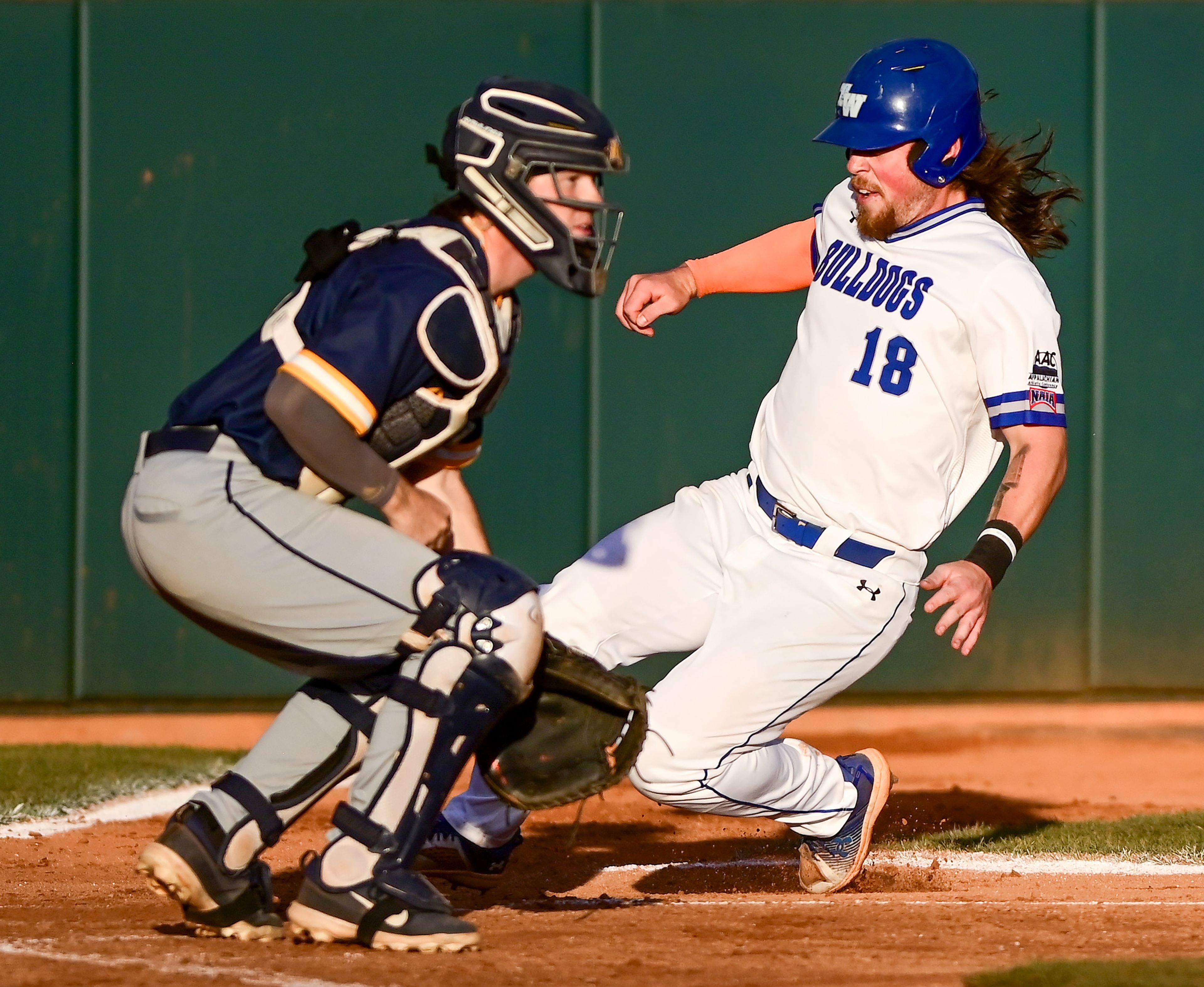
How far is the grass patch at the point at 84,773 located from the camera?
5.51 m

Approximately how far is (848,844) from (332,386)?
1.95 meters

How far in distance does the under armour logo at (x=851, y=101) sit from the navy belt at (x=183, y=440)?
5.99ft

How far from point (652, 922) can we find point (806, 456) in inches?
48.1

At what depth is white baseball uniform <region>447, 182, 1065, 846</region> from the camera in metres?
3.89

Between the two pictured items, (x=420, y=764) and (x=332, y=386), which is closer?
(x=332, y=386)

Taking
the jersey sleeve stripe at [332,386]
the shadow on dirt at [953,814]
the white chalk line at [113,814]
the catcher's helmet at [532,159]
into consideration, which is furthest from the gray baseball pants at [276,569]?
the shadow on dirt at [953,814]

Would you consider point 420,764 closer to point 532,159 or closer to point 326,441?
point 326,441

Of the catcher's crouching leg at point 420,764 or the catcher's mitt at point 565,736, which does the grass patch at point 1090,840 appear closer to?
the catcher's mitt at point 565,736

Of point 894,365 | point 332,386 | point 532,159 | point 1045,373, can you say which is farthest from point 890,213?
point 332,386

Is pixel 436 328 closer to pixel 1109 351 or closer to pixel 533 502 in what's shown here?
pixel 533 502

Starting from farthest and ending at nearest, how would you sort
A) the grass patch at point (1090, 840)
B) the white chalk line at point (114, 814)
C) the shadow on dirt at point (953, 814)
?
the shadow on dirt at point (953, 814), the white chalk line at point (114, 814), the grass patch at point (1090, 840)

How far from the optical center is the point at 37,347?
7.31m

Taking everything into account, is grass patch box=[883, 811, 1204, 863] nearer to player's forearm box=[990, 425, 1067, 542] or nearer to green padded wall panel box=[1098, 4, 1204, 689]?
player's forearm box=[990, 425, 1067, 542]

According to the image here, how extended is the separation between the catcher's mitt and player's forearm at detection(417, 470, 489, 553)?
0.34 m
